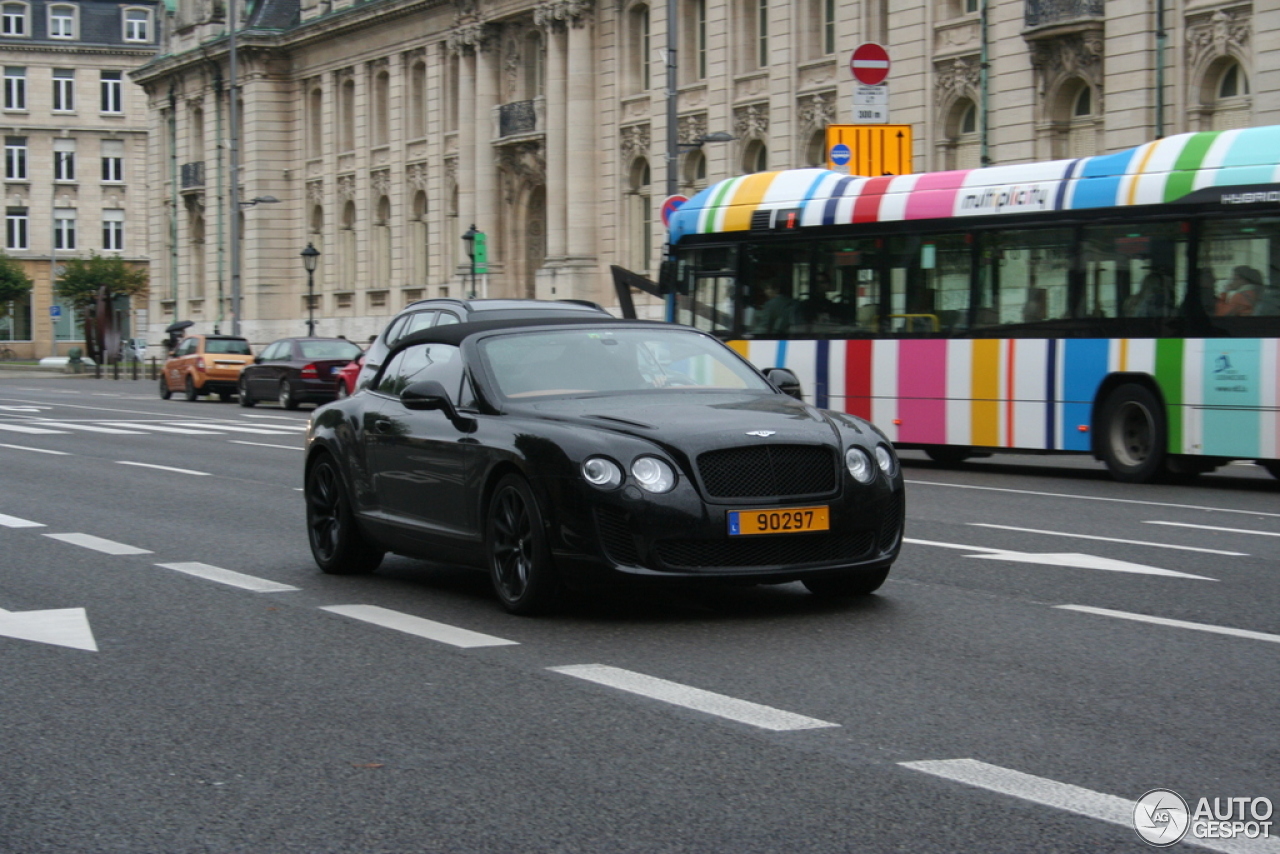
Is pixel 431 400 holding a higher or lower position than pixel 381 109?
lower

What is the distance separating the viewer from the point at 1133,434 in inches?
717

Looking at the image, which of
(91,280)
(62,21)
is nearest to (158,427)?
(91,280)

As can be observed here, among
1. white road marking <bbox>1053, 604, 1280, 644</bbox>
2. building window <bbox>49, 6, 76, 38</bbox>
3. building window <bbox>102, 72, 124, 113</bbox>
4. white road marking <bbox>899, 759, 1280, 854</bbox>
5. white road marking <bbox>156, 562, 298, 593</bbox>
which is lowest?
white road marking <bbox>156, 562, 298, 593</bbox>

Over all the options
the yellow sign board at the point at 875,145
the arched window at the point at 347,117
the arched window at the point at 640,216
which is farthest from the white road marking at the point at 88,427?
the arched window at the point at 347,117

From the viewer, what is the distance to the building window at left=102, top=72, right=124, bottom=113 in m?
106

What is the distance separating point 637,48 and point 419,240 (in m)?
14.0

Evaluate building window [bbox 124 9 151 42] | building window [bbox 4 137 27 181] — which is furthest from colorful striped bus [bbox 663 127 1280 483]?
building window [bbox 124 9 151 42]

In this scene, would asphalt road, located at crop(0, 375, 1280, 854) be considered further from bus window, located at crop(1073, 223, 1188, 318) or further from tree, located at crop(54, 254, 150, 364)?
tree, located at crop(54, 254, 150, 364)

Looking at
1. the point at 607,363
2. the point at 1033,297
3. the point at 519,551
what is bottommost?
the point at 519,551

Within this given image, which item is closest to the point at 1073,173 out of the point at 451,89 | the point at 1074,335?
the point at 1074,335

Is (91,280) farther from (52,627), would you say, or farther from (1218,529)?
(52,627)

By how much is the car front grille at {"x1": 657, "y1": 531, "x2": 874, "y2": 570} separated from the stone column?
1777 inches

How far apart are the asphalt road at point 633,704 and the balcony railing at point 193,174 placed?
67.7 m

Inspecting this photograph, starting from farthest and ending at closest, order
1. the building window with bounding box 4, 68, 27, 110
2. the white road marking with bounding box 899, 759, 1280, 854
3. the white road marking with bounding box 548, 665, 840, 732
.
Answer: the building window with bounding box 4, 68, 27, 110 → the white road marking with bounding box 548, 665, 840, 732 → the white road marking with bounding box 899, 759, 1280, 854
